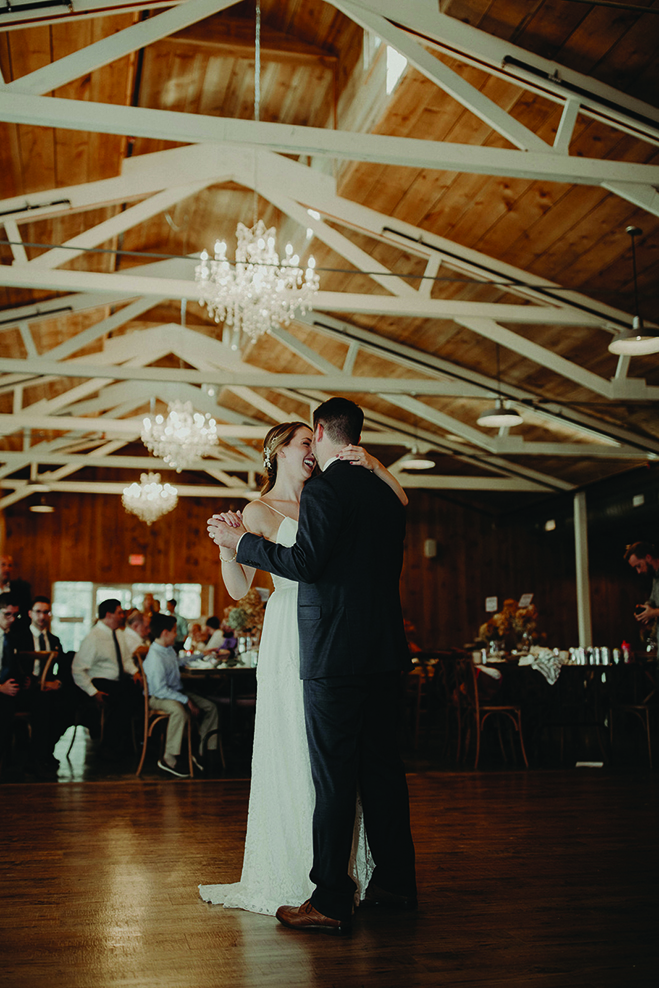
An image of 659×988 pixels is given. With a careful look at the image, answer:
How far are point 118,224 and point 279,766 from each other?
237 inches

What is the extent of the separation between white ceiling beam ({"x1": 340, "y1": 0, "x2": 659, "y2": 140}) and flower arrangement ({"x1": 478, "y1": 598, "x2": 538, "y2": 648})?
Result: 459cm

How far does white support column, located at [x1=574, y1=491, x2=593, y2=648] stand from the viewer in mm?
13039

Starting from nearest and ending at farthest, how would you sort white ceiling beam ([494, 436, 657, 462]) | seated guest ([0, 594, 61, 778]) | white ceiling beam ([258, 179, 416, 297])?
seated guest ([0, 594, 61, 778]), white ceiling beam ([258, 179, 416, 297]), white ceiling beam ([494, 436, 657, 462])

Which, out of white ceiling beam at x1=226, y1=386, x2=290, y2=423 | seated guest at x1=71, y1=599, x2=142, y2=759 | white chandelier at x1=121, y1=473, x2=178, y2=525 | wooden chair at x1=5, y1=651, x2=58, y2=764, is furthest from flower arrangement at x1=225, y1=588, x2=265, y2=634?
white ceiling beam at x1=226, y1=386, x2=290, y2=423

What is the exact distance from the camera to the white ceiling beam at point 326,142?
4.67 metres

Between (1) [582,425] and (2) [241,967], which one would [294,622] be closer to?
(2) [241,967]

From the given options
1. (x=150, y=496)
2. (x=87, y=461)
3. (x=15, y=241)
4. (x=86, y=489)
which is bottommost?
(x=150, y=496)

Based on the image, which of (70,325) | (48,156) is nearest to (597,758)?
(48,156)

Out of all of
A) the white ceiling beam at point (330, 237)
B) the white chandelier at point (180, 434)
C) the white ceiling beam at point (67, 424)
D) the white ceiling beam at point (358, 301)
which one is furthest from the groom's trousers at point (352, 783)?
the white ceiling beam at point (67, 424)

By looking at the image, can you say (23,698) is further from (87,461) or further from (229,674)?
(87,461)

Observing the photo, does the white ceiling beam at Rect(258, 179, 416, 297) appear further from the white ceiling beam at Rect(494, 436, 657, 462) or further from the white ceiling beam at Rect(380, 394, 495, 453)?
the white ceiling beam at Rect(494, 436, 657, 462)

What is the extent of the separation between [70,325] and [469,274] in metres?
5.98

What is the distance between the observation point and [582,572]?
13172mm

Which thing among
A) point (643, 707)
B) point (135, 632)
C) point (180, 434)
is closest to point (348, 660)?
point (643, 707)
